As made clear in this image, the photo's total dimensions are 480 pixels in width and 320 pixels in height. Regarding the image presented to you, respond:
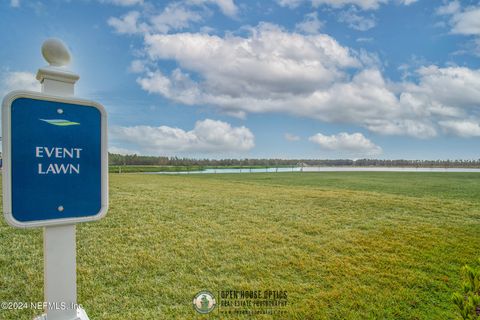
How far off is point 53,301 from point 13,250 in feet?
13.9

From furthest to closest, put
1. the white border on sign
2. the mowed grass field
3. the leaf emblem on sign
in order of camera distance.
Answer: the mowed grass field
the leaf emblem on sign
the white border on sign

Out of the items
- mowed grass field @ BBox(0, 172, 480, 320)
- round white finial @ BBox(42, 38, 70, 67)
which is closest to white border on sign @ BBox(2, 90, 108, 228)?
round white finial @ BBox(42, 38, 70, 67)

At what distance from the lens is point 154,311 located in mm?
2805

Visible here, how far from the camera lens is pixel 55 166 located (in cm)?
142

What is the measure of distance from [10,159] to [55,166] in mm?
182

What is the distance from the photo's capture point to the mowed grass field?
3.00 meters

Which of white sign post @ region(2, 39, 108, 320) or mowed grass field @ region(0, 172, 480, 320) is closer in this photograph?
white sign post @ region(2, 39, 108, 320)

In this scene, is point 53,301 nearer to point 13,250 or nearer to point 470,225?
point 13,250

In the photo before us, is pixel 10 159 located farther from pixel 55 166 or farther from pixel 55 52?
pixel 55 52

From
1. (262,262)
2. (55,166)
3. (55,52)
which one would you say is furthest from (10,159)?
(262,262)

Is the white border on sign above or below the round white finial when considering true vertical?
below

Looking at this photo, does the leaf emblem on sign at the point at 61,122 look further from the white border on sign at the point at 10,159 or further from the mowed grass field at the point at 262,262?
the mowed grass field at the point at 262,262

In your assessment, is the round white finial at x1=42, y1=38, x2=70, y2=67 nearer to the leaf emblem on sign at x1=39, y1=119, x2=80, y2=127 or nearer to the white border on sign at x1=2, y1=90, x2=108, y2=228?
the white border on sign at x1=2, y1=90, x2=108, y2=228

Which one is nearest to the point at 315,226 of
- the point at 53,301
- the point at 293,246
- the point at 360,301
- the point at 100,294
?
the point at 293,246
